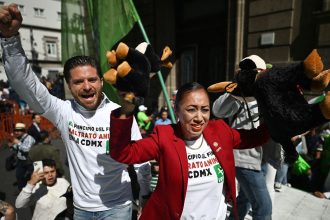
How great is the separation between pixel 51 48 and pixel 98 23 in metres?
35.0

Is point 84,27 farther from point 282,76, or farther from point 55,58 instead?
point 55,58

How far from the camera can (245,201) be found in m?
2.84

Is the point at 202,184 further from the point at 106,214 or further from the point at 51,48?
the point at 51,48

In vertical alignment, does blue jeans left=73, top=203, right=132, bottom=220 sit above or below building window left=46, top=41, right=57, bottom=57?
below

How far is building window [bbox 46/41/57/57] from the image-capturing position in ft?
112

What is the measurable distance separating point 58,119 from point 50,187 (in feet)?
3.43

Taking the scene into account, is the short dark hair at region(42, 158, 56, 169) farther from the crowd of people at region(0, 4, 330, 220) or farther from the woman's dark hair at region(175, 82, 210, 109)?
the woman's dark hair at region(175, 82, 210, 109)

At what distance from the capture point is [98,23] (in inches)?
134

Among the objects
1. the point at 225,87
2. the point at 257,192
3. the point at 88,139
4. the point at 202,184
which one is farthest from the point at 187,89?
the point at 257,192

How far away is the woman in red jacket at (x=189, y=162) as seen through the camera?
151 centimetres

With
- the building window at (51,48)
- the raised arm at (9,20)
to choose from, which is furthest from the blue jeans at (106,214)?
the building window at (51,48)

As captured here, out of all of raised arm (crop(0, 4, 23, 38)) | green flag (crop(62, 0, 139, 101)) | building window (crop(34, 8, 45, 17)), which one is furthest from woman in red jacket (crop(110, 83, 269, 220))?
building window (crop(34, 8, 45, 17))

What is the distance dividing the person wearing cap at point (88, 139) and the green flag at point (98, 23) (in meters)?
1.43

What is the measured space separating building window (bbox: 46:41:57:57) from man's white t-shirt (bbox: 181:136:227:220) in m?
37.0
